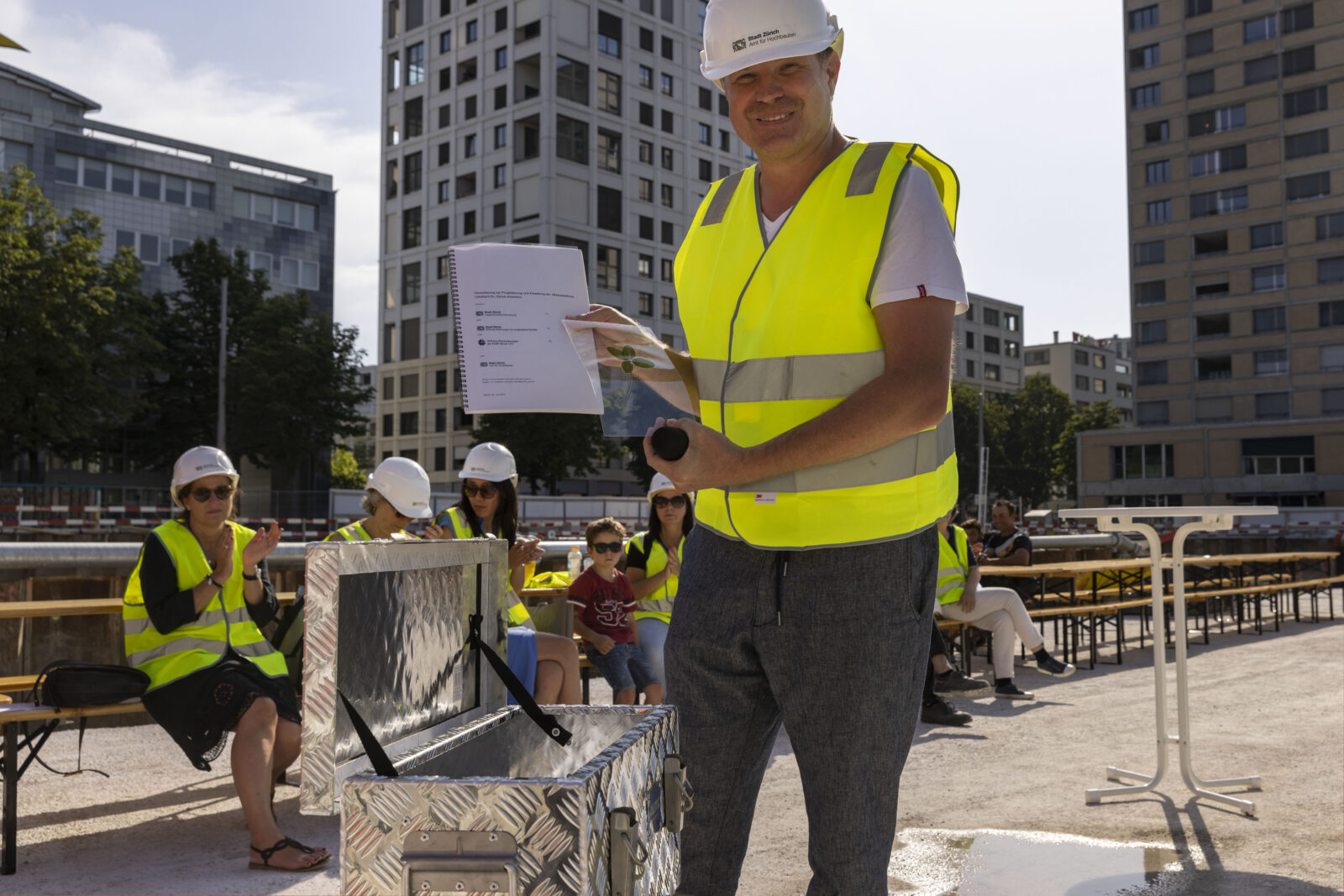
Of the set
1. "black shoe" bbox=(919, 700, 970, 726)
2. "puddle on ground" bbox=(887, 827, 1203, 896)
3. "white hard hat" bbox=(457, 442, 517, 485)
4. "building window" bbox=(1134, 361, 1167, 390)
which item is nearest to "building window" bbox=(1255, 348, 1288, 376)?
"building window" bbox=(1134, 361, 1167, 390)

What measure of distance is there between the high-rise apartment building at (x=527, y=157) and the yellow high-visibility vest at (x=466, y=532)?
53.4m

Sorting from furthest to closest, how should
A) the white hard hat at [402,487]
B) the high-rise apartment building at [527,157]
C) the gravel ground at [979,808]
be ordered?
1. the high-rise apartment building at [527,157]
2. the white hard hat at [402,487]
3. the gravel ground at [979,808]

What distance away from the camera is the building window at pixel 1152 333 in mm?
72625

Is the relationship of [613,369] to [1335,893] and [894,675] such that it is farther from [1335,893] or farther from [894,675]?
[1335,893]

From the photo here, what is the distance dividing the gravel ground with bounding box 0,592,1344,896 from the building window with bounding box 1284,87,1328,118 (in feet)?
224

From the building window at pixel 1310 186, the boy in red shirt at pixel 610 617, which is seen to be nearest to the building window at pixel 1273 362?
the building window at pixel 1310 186

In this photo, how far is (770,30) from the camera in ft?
6.98

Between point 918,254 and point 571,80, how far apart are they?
64.6 m

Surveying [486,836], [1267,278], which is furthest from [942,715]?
[1267,278]

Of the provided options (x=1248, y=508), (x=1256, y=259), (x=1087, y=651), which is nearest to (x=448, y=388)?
(x=1256, y=259)

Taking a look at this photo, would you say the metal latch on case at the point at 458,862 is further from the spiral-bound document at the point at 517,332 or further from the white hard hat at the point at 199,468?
the white hard hat at the point at 199,468

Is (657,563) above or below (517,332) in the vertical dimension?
below

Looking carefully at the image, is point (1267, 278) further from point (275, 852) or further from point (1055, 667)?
point (275, 852)

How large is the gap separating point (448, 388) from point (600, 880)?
215 ft
